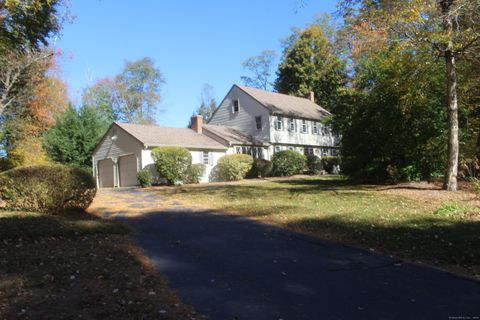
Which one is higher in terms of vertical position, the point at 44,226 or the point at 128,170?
the point at 128,170

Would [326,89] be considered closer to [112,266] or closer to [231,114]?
[231,114]

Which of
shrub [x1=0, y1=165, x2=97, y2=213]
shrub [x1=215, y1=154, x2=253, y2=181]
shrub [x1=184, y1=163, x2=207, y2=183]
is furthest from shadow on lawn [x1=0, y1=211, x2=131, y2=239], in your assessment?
shrub [x1=215, y1=154, x2=253, y2=181]

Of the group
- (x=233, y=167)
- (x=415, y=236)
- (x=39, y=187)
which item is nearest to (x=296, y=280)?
(x=415, y=236)

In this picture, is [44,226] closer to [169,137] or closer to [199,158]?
[169,137]

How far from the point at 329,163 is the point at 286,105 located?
6617mm

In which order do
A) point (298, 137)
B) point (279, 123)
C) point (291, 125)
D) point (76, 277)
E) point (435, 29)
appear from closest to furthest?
point (76, 277) < point (435, 29) < point (279, 123) < point (291, 125) < point (298, 137)

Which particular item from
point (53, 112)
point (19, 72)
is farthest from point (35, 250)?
point (53, 112)

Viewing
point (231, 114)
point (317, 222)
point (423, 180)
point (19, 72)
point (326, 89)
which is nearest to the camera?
point (317, 222)

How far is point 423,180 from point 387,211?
777cm

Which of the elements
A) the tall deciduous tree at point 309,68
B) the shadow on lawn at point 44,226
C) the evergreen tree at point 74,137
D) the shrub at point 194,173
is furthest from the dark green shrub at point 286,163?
the shadow on lawn at point 44,226

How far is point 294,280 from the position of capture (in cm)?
577

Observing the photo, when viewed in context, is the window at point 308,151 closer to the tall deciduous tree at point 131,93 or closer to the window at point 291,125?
the window at point 291,125

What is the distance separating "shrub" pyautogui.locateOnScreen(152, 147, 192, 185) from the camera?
24406 millimetres

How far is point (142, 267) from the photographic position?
636cm
